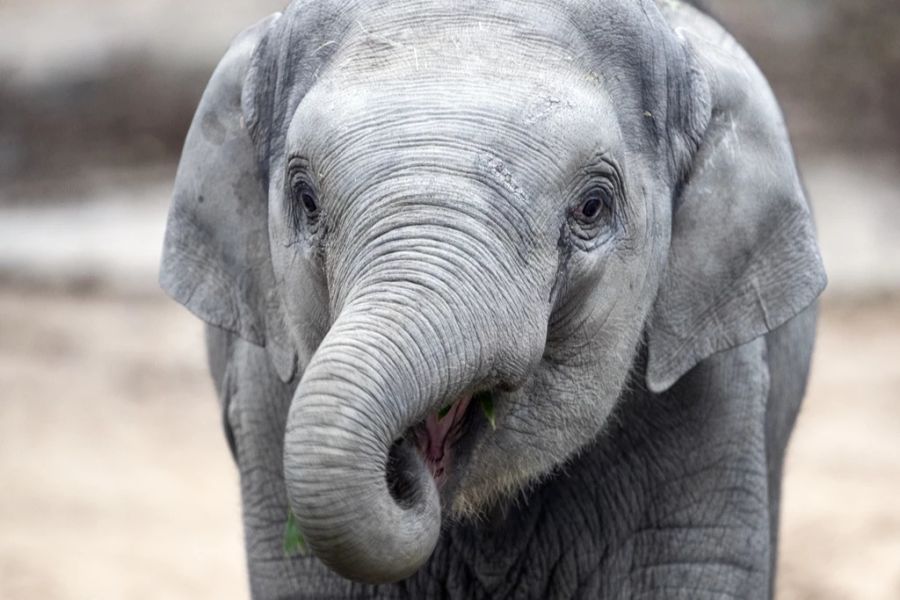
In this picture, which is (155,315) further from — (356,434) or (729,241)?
(356,434)

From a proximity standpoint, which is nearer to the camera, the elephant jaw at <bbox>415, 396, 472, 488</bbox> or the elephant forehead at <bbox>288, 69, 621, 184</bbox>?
the elephant forehead at <bbox>288, 69, 621, 184</bbox>

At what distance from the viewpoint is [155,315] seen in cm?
1023

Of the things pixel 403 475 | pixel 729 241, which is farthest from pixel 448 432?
pixel 729 241

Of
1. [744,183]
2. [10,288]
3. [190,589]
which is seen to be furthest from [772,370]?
[10,288]

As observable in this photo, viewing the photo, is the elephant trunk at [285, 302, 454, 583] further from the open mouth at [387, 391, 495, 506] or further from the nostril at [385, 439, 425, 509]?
Result: the open mouth at [387, 391, 495, 506]

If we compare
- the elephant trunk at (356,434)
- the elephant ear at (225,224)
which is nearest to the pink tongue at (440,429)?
the elephant trunk at (356,434)

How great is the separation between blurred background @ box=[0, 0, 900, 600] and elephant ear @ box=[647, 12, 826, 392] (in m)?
3.11

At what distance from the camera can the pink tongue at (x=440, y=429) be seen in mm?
3254

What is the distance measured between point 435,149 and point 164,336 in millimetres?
7108

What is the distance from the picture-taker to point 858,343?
384 inches

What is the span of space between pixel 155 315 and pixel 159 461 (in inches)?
69.9

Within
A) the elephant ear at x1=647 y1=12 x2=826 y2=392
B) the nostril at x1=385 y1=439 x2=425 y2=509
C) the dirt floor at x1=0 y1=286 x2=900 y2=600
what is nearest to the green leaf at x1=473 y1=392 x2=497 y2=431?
the nostril at x1=385 y1=439 x2=425 y2=509

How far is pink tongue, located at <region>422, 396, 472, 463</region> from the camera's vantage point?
3254 millimetres

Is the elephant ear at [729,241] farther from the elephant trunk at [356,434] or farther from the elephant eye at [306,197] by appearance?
the elephant trunk at [356,434]
